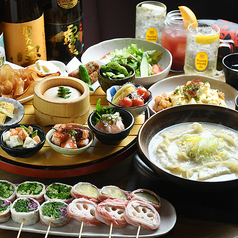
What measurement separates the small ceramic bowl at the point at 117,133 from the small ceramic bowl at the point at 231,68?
98cm

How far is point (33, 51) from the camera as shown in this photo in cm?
279

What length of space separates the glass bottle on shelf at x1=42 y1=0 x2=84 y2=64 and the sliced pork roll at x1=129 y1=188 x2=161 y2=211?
168cm

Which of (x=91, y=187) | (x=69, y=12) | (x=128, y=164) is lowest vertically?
(x=128, y=164)

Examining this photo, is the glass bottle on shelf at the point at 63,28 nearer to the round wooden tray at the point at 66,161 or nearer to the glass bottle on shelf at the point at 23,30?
the glass bottle on shelf at the point at 23,30

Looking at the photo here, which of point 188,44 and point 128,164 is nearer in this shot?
point 128,164

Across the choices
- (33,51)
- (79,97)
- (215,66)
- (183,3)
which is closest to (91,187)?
(79,97)

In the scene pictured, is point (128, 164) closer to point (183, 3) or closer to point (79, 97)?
point (79, 97)

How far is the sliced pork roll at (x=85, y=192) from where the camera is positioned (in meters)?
1.68

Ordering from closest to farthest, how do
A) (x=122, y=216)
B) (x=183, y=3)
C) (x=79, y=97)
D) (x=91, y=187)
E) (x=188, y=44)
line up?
(x=122, y=216)
(x=91, y=187)
(x=79, y=97)
(x=188, y=44)
(x=183, y=3)

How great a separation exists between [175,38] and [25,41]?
49.2 inches

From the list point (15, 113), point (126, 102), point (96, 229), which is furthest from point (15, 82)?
point (96, 229)

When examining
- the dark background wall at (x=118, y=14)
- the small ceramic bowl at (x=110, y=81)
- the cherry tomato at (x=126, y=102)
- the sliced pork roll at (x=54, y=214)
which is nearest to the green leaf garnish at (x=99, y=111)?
the cherry tomato at (x=126, y=102)

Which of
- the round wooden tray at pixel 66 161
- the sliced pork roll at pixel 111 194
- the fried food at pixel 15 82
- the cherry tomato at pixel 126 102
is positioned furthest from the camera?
the fried food at pixel 15 82

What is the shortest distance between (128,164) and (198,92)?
761 mm
